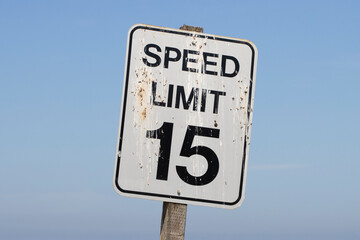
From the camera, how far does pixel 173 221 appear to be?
364 cm

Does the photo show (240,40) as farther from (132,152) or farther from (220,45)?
(132,152)

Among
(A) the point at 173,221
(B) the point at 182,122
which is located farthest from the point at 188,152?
(A) the point at 173,221

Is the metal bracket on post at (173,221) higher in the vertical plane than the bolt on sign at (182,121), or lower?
lower

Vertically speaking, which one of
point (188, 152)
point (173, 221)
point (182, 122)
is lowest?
point (173, 221)

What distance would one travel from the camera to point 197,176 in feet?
11.7

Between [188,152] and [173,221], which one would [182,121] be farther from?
[173,221]

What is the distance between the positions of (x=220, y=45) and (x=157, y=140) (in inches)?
32.6

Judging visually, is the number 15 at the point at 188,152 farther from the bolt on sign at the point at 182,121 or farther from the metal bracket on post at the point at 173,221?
the metal bracket on post at the point at 173,221

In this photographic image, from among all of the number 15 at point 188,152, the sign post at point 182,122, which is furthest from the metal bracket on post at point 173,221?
the number 15 at point 188,152

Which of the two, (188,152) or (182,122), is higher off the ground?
(182,122)

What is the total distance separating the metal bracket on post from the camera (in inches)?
142

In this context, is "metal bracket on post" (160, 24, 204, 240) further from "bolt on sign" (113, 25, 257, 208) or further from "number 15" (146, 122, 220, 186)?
"number 15" (146, 122, 220, 186)

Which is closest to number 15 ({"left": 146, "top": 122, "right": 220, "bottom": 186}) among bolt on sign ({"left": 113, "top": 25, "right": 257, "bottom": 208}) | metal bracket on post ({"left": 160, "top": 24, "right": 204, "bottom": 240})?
bolt on sign ({"left": 113, "top": 25, "right": 257, "bottom": 208})

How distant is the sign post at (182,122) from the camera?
3535 millimetres
